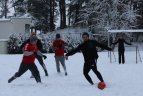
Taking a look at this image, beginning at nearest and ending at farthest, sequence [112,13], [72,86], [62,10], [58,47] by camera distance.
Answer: [72,86]
[58,47]
[112,13]
[62,10]

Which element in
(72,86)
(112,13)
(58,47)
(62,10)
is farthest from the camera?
(62,10)

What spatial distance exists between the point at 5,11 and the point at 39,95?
59.9 m

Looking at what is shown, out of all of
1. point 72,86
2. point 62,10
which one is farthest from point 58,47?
point 62,10

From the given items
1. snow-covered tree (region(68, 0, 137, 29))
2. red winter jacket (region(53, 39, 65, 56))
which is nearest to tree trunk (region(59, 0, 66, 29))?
snow-covered tree (region(68, 0, 137, 29))

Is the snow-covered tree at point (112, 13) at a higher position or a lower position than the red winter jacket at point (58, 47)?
higher

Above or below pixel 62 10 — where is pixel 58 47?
below

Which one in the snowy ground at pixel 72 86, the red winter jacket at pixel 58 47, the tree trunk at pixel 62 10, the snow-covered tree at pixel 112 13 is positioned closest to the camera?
the snowy ground at pixel 72 86

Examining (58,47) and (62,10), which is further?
(62,10)

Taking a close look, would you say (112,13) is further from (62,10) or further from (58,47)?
(58,47)

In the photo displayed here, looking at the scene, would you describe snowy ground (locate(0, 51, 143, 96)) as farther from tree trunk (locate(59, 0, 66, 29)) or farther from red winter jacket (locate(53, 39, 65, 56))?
tree trunk (locate(59, 0, 66, 29))

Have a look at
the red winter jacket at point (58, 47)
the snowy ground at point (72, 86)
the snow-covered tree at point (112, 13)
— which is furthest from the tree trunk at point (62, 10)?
the snowy ground at point (72, 86)

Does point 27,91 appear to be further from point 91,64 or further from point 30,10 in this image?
point 30,10

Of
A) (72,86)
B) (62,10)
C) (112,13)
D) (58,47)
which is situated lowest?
(72,86)

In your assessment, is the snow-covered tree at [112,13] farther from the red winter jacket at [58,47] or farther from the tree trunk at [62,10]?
the red winter jacket at [58,47]
